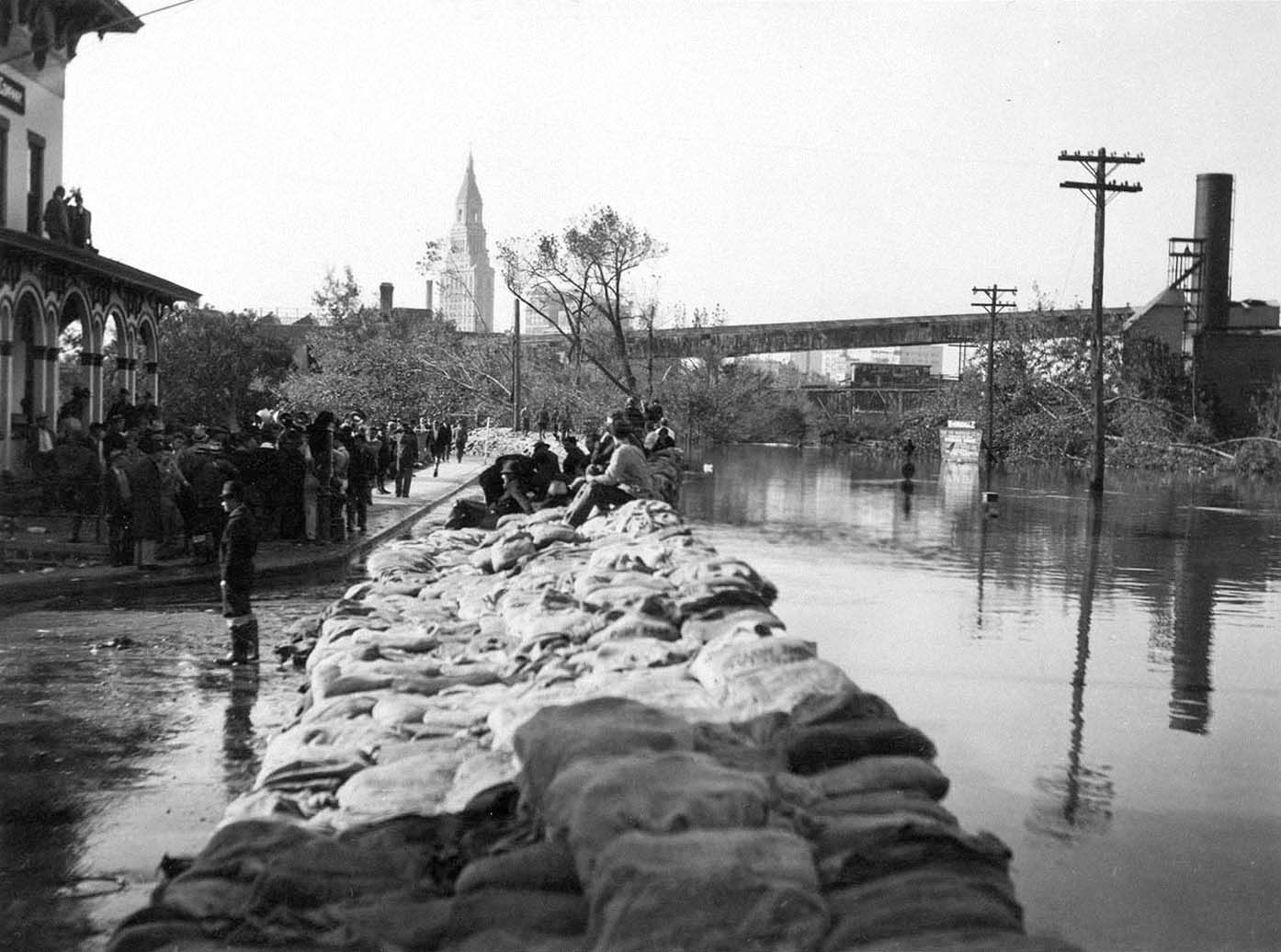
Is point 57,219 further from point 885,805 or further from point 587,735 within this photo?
point 885,805

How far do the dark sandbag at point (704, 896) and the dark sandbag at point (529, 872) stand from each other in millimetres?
270

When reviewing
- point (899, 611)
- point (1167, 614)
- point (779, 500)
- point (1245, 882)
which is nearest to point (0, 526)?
point (899, 611)

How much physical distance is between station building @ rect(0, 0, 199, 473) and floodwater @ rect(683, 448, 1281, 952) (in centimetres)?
997

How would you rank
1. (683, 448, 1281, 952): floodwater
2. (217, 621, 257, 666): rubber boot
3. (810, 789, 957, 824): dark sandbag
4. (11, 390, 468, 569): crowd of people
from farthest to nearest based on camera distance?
(11, 390, 468, 569): crowd of people < (217, 621, 257, 666): rubber boot < (683, 448, 1281, 952): floodwater < (810, 789, 957, 824): dark sandbag

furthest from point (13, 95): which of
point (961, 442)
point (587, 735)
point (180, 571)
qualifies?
point (961, 442)

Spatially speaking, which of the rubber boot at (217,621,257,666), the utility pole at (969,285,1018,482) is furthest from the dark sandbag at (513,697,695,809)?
the utility pole at (969,285,1018,482)

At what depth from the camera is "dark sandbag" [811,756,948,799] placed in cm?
509

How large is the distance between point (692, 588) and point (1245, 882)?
3.43 metres

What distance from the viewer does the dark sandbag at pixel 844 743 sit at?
5.37 m

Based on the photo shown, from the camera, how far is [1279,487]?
4538 cm

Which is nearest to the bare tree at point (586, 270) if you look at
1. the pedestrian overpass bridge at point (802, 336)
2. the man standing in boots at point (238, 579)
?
the pedestrian overpass bridge at point (802, 336)

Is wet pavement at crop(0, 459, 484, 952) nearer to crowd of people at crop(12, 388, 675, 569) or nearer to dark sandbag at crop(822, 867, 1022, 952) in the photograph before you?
crowd of people at crop(12, 388, 675, 569)

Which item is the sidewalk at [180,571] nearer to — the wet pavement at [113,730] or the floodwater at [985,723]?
the wet pavement at [113,730]

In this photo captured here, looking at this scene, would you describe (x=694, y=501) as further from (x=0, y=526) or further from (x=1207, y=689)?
(x=1207, y=689)
